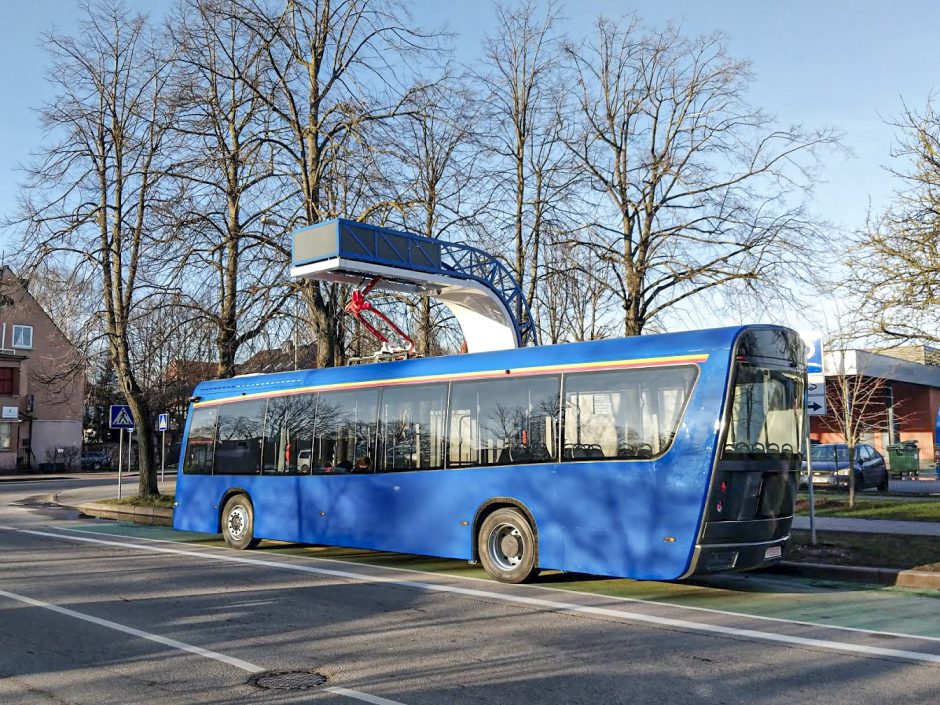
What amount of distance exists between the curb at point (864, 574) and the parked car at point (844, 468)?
15.4 metres

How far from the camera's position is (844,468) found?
27.2m

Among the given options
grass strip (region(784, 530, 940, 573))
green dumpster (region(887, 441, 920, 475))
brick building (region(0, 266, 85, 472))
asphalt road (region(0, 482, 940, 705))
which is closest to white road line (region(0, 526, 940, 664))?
asphalt road (region(0, 482, 940, 705))

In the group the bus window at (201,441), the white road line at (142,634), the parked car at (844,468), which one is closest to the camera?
the white road line at (142,634)

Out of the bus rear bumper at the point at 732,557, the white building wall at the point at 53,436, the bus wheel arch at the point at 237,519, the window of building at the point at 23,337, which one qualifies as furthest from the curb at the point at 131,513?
the window of building at the point at 23,337

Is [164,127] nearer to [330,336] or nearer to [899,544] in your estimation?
[330,336]

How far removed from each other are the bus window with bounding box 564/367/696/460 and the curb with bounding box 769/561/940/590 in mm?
3605

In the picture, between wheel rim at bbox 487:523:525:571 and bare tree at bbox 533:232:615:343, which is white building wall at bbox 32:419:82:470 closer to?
bare tree at bbox 533:232:615:343

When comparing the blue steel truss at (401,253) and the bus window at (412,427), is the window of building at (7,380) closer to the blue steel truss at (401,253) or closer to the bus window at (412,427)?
the blue steel truss at (401,253)

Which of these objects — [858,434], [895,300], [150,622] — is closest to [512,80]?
[895,300]

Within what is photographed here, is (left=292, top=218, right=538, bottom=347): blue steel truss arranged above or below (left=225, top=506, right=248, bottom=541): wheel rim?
above

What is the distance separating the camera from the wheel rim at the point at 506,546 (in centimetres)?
1127

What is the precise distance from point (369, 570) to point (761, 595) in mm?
5441

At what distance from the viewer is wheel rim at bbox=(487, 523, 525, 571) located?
1127 centimetres

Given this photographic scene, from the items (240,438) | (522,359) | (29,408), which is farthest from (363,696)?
(29,408)
